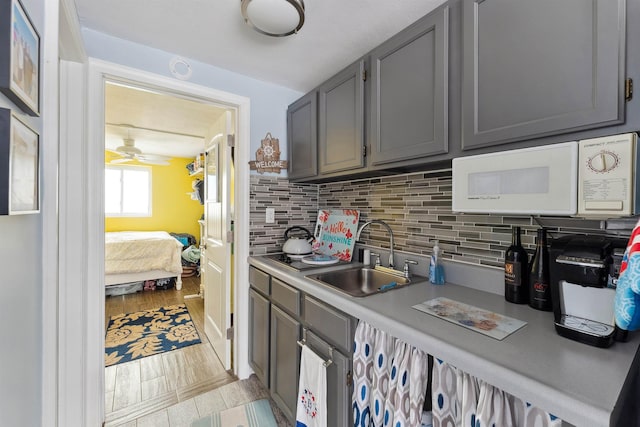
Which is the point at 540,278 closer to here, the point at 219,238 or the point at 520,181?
the point at 520,181

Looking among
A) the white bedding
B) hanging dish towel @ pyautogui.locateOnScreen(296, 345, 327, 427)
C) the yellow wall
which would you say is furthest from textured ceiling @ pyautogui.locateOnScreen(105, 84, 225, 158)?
hanging dish towel @ pyautogui.locateOnScreen(296, 345, 327, 427)

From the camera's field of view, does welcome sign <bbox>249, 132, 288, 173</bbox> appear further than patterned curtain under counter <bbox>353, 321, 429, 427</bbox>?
Yes

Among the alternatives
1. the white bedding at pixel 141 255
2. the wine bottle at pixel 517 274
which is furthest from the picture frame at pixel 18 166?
the white bedding at pixel 141 255

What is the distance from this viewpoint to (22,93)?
2.11 feet

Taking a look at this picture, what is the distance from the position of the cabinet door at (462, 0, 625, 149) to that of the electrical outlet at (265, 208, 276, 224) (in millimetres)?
1509

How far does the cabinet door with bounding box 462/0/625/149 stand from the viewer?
74cm

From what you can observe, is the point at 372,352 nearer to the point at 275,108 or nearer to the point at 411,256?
the point at 411,256

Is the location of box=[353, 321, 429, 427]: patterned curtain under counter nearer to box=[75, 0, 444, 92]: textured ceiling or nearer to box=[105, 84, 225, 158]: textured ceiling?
box=[75, 0, 444, 92]: textured ceiling

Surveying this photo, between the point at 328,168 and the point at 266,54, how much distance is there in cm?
85

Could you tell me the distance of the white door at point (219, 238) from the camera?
2133mm

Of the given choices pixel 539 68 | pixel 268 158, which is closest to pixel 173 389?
pixel 268 158

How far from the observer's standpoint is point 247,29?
150 cm

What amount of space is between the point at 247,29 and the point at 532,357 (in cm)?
189

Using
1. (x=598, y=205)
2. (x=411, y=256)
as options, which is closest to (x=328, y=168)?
(x=411, y=256)
